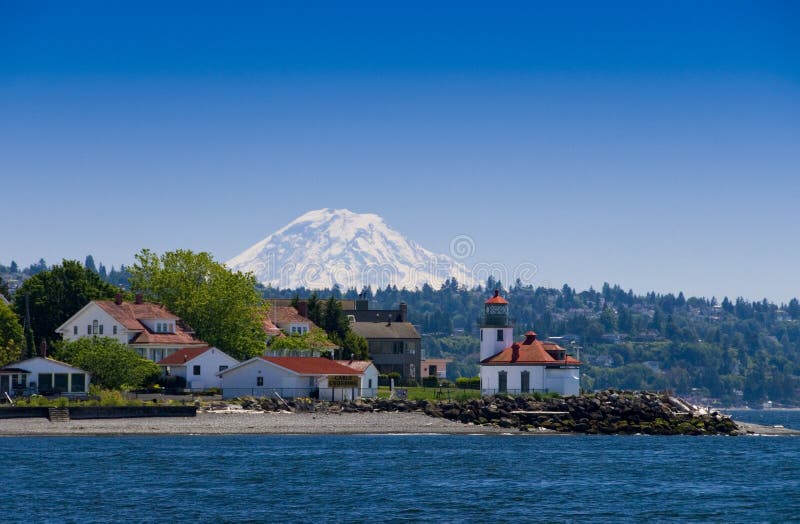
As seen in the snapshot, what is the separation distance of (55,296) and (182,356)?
739 inches

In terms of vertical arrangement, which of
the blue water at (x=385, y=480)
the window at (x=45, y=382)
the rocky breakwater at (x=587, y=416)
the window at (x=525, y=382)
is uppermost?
the window at (x=45, y=382)

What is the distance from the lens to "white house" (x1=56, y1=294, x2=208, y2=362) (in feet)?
371

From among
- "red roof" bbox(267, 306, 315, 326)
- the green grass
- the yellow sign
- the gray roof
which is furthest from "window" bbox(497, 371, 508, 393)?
the gray roof

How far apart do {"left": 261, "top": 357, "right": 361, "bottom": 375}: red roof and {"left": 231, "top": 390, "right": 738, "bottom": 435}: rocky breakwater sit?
158 inches

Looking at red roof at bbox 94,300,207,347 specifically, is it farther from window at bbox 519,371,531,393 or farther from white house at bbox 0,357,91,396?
window at bbox 519,371,531,393

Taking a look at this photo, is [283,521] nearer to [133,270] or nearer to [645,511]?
[645,511]

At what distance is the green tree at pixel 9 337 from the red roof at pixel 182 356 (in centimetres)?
1149

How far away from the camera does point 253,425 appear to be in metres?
90.0

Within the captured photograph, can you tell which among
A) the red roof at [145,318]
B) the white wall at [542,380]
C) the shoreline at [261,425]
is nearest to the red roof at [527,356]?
the white wall at [542,380]

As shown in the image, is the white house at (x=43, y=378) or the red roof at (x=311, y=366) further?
the red roof at (x=311, y=366)

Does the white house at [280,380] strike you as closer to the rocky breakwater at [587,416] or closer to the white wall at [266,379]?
the white wall at [266,379]

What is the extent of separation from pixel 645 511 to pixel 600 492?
538cm

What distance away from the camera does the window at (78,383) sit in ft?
323

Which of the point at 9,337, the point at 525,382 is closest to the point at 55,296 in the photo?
the point at 9,337
